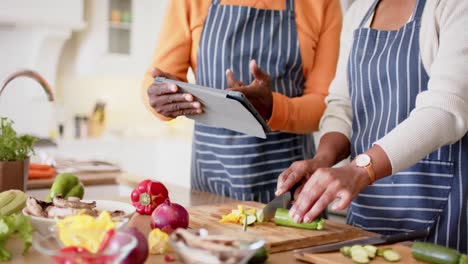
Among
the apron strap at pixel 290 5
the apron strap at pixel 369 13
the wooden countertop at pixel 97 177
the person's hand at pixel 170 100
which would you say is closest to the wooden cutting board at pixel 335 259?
the person's hand at pixel 170 100

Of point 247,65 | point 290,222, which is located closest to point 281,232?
point 290,222

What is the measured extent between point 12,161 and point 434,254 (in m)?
1.11

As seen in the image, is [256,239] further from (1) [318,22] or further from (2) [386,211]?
(1) [318,22]

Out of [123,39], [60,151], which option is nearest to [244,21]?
[60,151]

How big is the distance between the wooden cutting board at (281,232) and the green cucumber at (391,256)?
0.66ft

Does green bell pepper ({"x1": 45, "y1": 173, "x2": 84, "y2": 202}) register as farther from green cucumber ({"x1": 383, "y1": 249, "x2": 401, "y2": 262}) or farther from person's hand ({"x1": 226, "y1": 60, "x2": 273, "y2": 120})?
green cucumber ({"x1": 383, "y1": 249, "x2": 401, "y2": 262})

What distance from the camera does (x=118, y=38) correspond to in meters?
4.58

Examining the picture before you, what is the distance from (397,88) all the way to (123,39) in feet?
10.4

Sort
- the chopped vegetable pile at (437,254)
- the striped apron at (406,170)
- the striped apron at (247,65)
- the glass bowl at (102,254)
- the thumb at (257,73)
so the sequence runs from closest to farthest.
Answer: the glass bowl at (102,254)
the chopped vegetable pile at (437,254)
the striped apron at (406,170)
the thumb at (257,73)
the striped apron at (247,65)

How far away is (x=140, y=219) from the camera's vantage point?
1542 millimetres

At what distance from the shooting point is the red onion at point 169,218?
1.36 metres

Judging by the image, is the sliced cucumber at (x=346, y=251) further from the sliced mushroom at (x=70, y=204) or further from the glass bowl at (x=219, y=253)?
the sliced mushroom at (x=70, y=204)

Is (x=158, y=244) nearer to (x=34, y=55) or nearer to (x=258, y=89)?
(x=258, y=89)

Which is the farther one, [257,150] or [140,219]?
[257,150]
